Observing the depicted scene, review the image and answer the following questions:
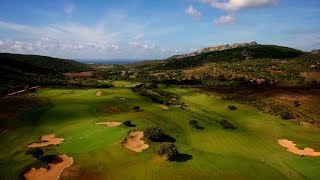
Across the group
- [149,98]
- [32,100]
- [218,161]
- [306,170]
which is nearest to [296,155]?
[306,170]

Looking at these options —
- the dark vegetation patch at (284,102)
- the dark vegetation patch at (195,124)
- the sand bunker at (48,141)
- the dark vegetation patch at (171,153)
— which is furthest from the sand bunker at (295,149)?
the sand bunker at (48,141)

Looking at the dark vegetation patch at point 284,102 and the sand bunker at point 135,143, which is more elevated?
the sand bunker at point 135,143

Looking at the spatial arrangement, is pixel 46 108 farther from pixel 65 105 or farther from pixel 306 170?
pixel 306 170

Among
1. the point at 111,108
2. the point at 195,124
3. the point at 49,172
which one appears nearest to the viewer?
the point at 49,172

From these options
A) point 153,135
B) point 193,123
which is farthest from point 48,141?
point 193,123

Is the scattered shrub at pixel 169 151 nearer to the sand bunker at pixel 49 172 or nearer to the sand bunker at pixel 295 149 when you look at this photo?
the sand bunker at pixel 49 172

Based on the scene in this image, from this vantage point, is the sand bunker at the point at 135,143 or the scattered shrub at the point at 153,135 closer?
the sand bunker at the point at 135,143

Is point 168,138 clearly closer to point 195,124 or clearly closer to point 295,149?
point 195,124
